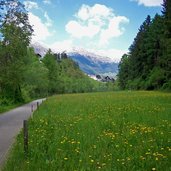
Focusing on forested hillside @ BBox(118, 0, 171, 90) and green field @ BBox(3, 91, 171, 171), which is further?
forested hillside @ BBox(118, 0, 171, 90)

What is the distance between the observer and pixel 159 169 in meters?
9.01

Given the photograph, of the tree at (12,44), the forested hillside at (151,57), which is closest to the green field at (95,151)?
the tree at (12,44)

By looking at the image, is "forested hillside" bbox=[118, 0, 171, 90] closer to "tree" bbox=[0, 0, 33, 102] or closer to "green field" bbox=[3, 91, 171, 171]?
"tree" bbox=[0, 0, 33, 102]

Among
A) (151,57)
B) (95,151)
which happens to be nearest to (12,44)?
(95,151)

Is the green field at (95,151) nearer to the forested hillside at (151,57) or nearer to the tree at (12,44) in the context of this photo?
the tree at (12,44)

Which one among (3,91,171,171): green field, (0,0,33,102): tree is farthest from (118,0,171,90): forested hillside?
(3,91,171,171): green field

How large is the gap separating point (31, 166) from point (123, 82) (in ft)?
398

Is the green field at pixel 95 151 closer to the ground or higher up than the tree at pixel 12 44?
closer to the ground

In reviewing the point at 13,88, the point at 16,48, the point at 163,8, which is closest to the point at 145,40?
the point at 163,8

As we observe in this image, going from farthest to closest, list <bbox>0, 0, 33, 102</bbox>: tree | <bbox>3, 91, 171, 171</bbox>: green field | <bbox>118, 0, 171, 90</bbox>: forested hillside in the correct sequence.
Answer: <bbox>118, 0, 171, 90</bbox>: forested hillside → <bbox>0, 0, 33, 102</bbox>: tree → <bbox>3, 91, 171, 171</bbox>: green field

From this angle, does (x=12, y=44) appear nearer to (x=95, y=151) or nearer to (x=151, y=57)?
(x=95, y=151)

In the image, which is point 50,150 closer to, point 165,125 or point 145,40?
point 165,125

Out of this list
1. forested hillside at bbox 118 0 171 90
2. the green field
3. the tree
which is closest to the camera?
the green field

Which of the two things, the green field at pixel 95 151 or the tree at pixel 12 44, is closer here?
the green field at pixel 95 151
